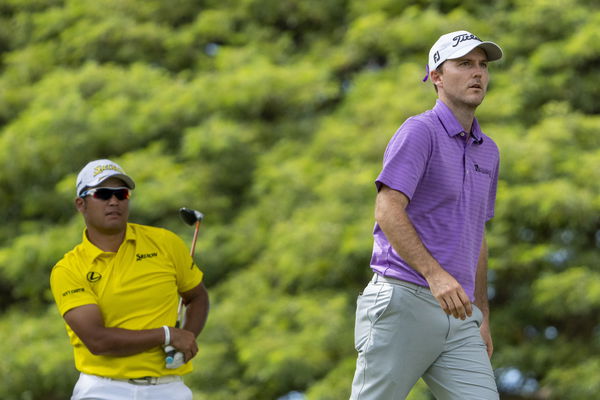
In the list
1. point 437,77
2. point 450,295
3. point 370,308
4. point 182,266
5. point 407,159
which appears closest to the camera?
point 450,295

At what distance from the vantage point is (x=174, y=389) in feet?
11.5

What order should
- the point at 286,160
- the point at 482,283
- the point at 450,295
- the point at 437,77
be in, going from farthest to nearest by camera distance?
the point at 286,160, the point at 482,283, the point at 437,77, the point at 450,295

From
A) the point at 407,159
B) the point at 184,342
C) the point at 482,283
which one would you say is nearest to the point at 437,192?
the point at 407,159

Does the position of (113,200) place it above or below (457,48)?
below

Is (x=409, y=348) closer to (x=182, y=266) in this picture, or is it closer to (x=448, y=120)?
(x=448, y=120)

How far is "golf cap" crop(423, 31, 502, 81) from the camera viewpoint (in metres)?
3.05

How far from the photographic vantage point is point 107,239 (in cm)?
361

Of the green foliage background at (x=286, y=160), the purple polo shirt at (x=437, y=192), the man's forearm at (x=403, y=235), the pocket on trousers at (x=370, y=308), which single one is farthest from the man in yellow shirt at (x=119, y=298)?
the green foliage background at (x=286, y=160)

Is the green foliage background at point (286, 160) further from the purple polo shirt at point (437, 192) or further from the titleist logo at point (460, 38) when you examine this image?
the titleist logo at point (460, 38)

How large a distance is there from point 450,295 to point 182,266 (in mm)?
1254

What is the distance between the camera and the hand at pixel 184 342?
3443mm

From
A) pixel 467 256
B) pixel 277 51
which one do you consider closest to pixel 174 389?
pixel 467 256

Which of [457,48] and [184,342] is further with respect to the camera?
[184,342]

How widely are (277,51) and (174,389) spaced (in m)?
8.27
